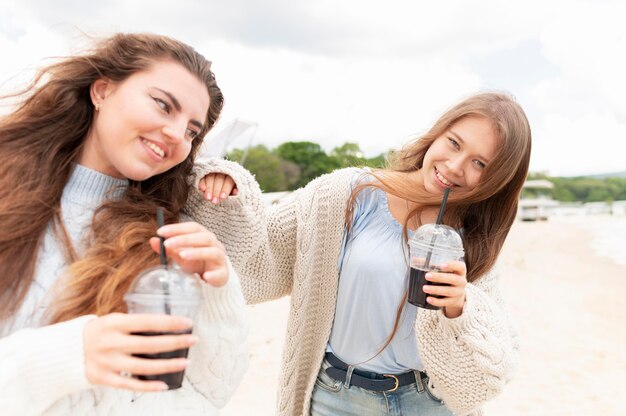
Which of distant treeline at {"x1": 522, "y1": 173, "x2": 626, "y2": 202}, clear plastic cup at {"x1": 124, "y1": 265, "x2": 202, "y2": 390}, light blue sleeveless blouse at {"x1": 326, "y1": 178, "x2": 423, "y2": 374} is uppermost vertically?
clear plastic cup at {"x1": 124, "y1": 265, "x2": 202, "y2": 390}

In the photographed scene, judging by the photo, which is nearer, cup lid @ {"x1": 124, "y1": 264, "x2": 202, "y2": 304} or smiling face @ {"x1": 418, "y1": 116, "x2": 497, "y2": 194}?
cup lid @ {"x1": 124, "y1": 264, "x2": 202, "y2": 304}

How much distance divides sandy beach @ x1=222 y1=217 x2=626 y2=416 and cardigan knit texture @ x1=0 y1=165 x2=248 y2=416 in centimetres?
339

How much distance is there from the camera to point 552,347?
725 centimetres

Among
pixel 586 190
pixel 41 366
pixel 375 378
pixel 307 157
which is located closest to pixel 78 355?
pixel 41 366

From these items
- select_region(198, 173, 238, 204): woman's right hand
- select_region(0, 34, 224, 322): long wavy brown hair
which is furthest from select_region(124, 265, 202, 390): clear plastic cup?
select_region(198, 173, 238, 204): woman's right hand

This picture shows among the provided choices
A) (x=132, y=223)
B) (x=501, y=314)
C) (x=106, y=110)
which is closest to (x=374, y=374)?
(x=501, y=314)

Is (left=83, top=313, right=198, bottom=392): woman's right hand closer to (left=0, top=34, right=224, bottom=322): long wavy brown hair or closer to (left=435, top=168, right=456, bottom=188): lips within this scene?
(left=0, top=34, right=224, bottom=322): long wavy brown hair

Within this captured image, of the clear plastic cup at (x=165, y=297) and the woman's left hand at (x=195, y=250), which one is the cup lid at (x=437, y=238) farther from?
the clear plastic cup at (x=165, y=297)

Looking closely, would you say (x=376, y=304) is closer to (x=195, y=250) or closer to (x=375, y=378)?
(x=375, y=378)

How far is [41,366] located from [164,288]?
1.10ft

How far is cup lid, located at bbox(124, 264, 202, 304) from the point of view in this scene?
118 cm

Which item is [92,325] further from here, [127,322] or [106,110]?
[106,110]

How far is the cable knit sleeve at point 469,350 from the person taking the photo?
1.89m

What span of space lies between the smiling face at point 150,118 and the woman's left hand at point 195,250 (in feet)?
1.21
